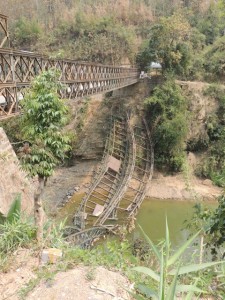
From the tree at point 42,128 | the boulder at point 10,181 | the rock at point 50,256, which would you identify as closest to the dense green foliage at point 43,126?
the tree at point 42,128

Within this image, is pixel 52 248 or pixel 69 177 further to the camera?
pixel 69 177

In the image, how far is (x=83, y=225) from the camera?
35.3 feet

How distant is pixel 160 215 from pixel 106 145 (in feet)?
16.2

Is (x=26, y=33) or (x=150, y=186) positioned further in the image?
(x=26, y=33)

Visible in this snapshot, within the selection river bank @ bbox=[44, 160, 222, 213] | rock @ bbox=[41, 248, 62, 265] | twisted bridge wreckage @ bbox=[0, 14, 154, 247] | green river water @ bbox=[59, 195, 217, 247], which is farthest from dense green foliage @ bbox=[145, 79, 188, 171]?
rock @ bbox=[41, 248, 62, 265]

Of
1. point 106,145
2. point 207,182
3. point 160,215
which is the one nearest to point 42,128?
point 160,215

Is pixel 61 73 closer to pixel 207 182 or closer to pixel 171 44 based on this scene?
pixel 207 182

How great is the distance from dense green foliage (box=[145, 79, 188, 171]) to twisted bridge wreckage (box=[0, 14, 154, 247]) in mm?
681

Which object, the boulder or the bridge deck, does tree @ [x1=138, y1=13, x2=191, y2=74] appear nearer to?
the bridge deck

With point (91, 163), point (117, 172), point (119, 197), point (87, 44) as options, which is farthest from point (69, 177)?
point (87, 44)

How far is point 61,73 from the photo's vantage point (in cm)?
538

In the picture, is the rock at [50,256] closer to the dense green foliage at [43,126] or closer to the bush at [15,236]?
the bush at [15,236]

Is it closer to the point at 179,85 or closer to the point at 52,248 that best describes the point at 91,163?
the point at 179,85

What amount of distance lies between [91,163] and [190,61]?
29.0ft
